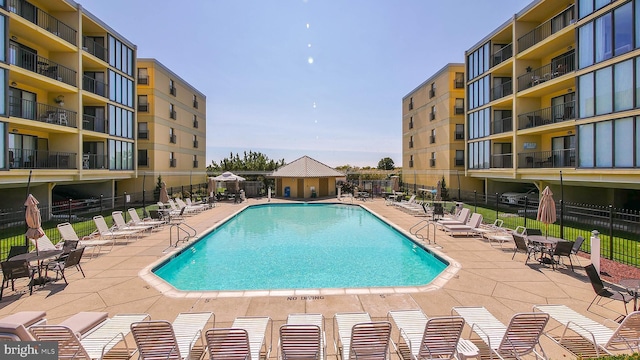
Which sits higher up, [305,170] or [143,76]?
[143,76]

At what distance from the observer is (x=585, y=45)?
1602 cm

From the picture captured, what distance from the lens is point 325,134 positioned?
5156 cm

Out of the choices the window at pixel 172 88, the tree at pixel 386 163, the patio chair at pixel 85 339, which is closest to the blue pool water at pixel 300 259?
the patio chair at pixel 85 339

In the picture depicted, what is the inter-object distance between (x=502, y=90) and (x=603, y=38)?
940 centimetres

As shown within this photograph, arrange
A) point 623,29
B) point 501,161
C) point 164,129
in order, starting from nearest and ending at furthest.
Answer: point 623,29
point 501,161
point 164,129

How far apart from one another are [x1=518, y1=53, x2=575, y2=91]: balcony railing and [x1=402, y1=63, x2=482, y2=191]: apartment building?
28.6ft

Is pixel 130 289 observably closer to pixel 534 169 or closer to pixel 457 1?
pixel 457 1

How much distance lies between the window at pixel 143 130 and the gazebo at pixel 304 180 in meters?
12.4

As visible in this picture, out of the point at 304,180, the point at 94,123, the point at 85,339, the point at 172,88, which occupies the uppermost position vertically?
the point at 172,88

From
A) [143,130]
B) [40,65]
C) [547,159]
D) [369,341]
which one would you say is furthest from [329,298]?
[143,130]

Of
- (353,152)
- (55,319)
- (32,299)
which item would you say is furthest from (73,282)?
(353,152)

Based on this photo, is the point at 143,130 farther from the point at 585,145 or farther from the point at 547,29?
the point at 547,29

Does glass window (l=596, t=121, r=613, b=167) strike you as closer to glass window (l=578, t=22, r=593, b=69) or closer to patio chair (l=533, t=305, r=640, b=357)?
glass window (l=578, t=22, r=593, b=69)

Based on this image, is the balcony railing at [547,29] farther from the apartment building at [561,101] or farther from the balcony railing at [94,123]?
the balcony railing at [94,123]
